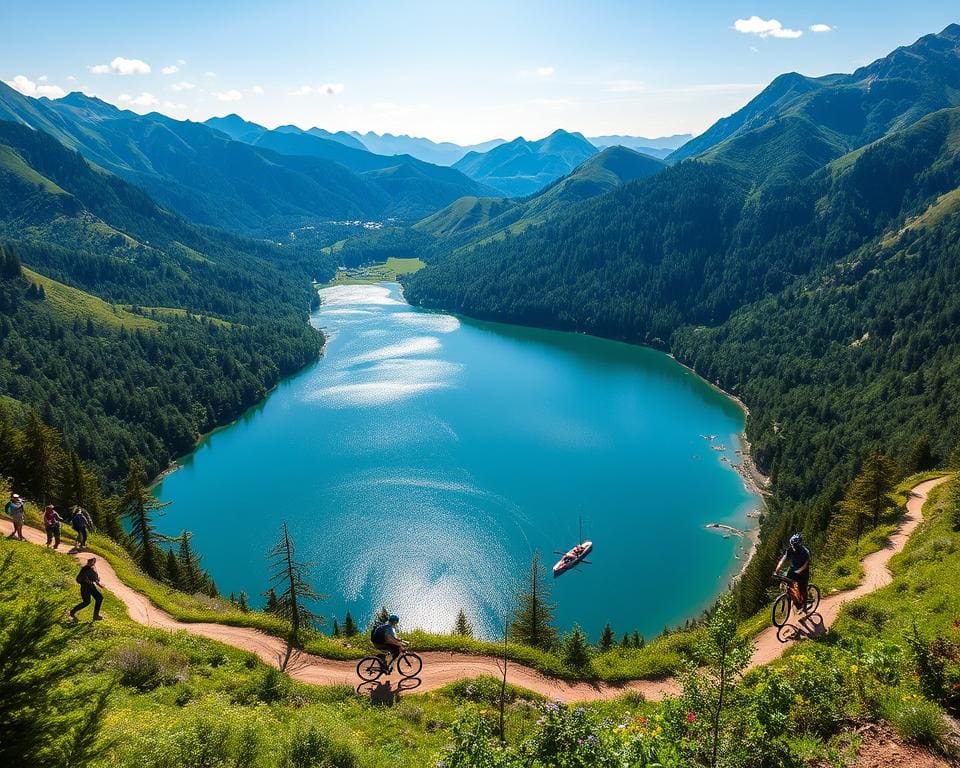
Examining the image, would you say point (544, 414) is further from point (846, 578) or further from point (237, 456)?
point (846, 578)

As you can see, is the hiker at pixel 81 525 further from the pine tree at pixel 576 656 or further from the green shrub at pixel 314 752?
the pine tree at pixel 576 656

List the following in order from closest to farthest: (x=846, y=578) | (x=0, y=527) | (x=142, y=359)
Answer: (x=846, y=578) → (x=0, y=527) → (x=142, y=359)

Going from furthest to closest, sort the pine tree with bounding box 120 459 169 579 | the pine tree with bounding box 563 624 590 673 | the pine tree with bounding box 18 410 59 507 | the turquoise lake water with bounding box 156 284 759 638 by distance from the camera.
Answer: the turquoise lake water with bounding box 156 284 759 638
the pine tree with bounding box 120 459 169 579
the pine tree with bounding box 18 410 59 507
the pine tree with bounding box 563 624 590 673

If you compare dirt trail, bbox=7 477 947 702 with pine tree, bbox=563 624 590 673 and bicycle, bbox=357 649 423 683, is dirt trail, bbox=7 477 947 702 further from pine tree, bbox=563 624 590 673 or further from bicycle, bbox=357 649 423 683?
pine tree, bbox=563 624 590 673

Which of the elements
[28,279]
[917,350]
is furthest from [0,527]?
[28,279]

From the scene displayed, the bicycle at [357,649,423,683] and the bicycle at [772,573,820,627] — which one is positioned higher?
the bicycle at [772,573,820,627]

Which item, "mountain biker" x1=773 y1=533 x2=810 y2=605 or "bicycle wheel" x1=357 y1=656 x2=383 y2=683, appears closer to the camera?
"mountain biker" x1=773 y1=533 x2=810 y2=605

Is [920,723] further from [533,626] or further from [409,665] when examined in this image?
[533,626]

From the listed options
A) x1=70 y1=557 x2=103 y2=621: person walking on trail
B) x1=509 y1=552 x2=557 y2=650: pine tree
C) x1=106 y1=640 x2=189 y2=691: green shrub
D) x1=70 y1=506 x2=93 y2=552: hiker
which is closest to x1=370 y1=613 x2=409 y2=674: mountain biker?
x1=106 y1=640 x2=189 y2=691: green shrub
